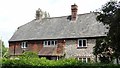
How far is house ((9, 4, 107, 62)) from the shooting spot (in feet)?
177

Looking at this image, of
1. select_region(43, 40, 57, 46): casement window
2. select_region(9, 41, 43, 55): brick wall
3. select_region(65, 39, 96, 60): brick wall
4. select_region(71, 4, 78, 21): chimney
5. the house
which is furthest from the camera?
select_region(9, 41, 43, 55): brick wall

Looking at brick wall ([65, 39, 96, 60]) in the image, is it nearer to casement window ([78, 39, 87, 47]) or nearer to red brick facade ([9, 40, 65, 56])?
casement window ([78, 39, 87, 47])

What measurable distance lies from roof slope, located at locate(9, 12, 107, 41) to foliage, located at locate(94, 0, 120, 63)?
22184mm

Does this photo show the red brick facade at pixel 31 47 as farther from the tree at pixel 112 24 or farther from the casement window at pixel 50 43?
the tree at pixel 112 24

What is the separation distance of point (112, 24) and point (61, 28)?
32896 millimetres

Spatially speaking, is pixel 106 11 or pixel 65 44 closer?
pixel 106 11

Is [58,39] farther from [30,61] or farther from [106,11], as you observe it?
[106,11]

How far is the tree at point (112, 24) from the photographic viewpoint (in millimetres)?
27406

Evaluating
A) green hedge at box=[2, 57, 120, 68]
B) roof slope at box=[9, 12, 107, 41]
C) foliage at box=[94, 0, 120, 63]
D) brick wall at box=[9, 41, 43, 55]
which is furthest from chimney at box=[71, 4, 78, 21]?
foliage at box=[94, 0, 120, 63]

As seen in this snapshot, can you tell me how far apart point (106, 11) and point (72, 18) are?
31.3 m

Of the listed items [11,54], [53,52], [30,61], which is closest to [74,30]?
[53,52]

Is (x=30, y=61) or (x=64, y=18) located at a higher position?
(x=64, y=18)

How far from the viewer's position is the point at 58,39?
57531 millimetres

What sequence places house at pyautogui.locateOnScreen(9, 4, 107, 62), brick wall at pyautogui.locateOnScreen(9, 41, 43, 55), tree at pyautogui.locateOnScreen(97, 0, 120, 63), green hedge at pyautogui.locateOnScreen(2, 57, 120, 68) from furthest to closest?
brick wall at pyautogui.locateOnScreen(9, 41, 43, 55), house at pyautogui.locateOnScreen(9, 4, 107, 62), green hedge at pyautogui.locateOnScreen(2, 57, 120, 68), tree at pyautogui.locateOnScreen(97, 0, 120, 63)
